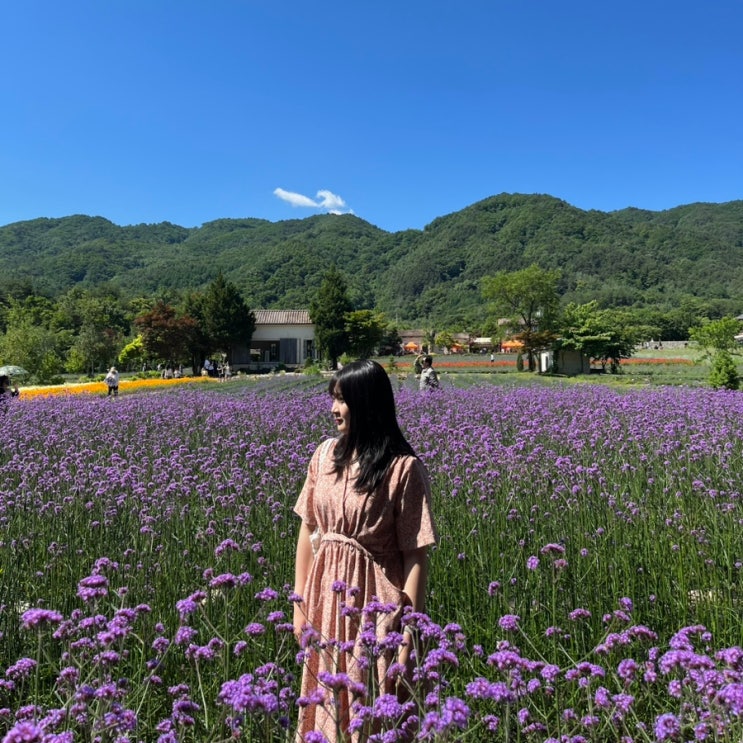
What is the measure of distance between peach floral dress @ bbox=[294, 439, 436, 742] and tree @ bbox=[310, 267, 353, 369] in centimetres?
4545

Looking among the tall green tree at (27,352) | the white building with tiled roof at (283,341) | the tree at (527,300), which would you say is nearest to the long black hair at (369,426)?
the tall green tree at (27,352)

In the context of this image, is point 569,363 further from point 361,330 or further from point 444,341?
point 444,341

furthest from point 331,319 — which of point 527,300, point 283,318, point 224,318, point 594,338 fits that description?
point 594,338

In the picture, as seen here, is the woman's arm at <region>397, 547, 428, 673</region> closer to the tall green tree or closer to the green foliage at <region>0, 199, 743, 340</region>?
the tall green tree

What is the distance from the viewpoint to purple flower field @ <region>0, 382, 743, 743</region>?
1.54m

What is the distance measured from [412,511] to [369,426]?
31 cm

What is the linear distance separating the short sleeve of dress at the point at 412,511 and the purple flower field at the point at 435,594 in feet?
0.93

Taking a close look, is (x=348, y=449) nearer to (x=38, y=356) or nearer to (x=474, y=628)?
(x=474, y=628)

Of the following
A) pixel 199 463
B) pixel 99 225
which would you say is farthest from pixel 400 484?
pixel 99 225

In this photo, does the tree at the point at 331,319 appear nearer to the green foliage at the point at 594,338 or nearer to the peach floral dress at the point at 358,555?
the green foliage at the point at 594,338

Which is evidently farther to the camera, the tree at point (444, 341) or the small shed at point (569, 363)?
the tree at point (444, 341)

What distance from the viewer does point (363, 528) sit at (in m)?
2.01

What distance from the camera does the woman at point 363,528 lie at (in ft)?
6.43

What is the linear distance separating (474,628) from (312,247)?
13225 centimetres
